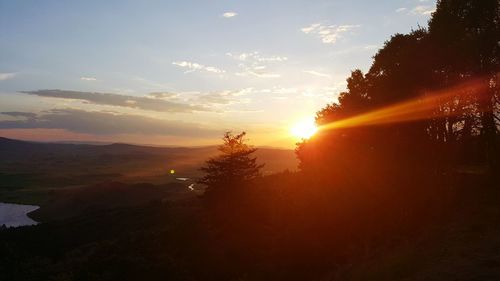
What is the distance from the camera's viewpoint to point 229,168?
136 ft

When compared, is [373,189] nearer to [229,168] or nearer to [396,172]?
[396,172]

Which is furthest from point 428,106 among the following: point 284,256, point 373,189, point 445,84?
point 284,256

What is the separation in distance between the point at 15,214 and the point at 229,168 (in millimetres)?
95175

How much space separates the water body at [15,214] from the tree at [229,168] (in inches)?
2946

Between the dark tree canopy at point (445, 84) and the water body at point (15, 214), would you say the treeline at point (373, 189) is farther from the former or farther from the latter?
the water body at point (15, 214)

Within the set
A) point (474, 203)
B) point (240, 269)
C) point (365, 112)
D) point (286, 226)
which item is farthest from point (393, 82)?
point (240, 269)

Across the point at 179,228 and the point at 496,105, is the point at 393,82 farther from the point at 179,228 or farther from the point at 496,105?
the point at 179,228

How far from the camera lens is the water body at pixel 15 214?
102 metres

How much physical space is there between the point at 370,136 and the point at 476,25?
1416 cm

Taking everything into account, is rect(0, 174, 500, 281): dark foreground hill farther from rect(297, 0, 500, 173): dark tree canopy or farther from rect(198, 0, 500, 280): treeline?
rect(297, 0, 500, 173): dark tree canopy

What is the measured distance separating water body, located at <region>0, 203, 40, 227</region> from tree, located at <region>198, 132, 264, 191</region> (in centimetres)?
7482

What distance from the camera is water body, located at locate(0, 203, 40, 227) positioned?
102 meters

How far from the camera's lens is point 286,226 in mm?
35625

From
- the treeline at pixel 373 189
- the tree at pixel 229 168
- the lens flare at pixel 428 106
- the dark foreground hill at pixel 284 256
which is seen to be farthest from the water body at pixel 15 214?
the lens flare at pixel 428 106
